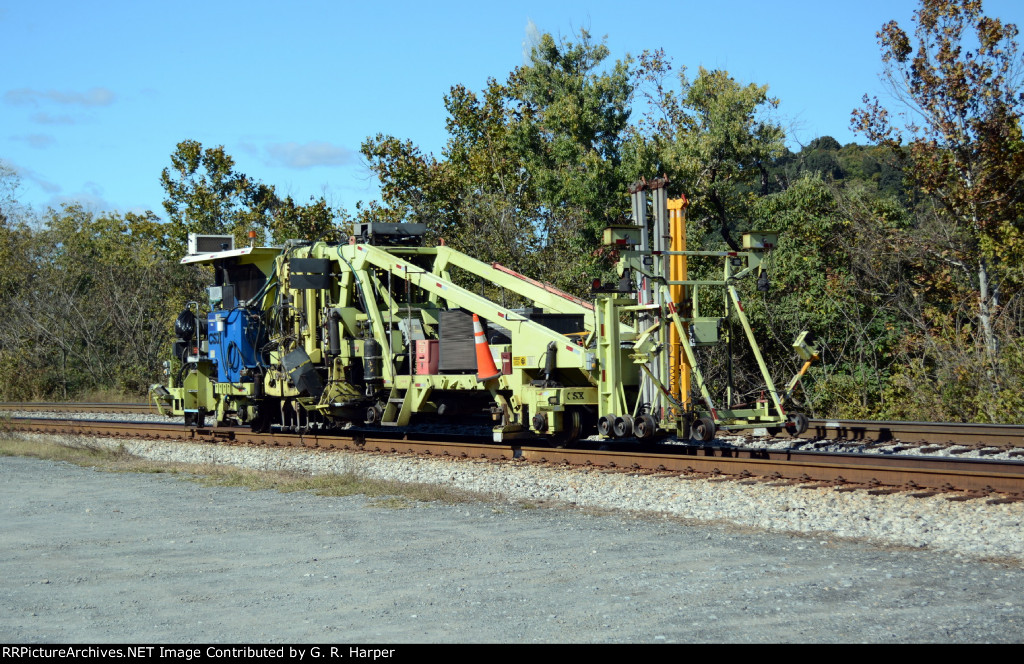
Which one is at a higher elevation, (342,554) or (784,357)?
(784,357)

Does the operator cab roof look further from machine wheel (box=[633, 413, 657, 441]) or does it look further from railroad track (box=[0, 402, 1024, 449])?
railroad track (box=[0, 402, 1024, 449])

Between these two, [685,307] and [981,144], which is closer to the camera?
[685,307]

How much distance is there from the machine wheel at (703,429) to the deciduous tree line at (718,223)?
7.11 metres

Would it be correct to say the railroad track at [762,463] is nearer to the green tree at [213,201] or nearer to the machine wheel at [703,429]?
the machine wheel at [703,429]

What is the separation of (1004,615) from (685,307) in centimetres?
668

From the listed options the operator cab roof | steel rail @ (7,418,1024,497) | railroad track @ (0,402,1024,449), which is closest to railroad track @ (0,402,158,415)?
the operator cab roof

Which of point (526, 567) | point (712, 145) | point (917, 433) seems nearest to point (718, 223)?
point (712, 145)

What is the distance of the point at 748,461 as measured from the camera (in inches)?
440

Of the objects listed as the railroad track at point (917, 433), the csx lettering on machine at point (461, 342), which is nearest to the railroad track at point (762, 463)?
the csx lettering on machine at point (461, 342)

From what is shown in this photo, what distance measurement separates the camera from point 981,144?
62.0ft

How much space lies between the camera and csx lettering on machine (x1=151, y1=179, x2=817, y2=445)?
12.3m

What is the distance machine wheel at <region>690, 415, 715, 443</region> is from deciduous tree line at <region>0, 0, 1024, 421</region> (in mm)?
7107

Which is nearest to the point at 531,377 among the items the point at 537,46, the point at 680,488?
the point at 680,488

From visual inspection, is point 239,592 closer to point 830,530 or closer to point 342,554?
point 342,554
